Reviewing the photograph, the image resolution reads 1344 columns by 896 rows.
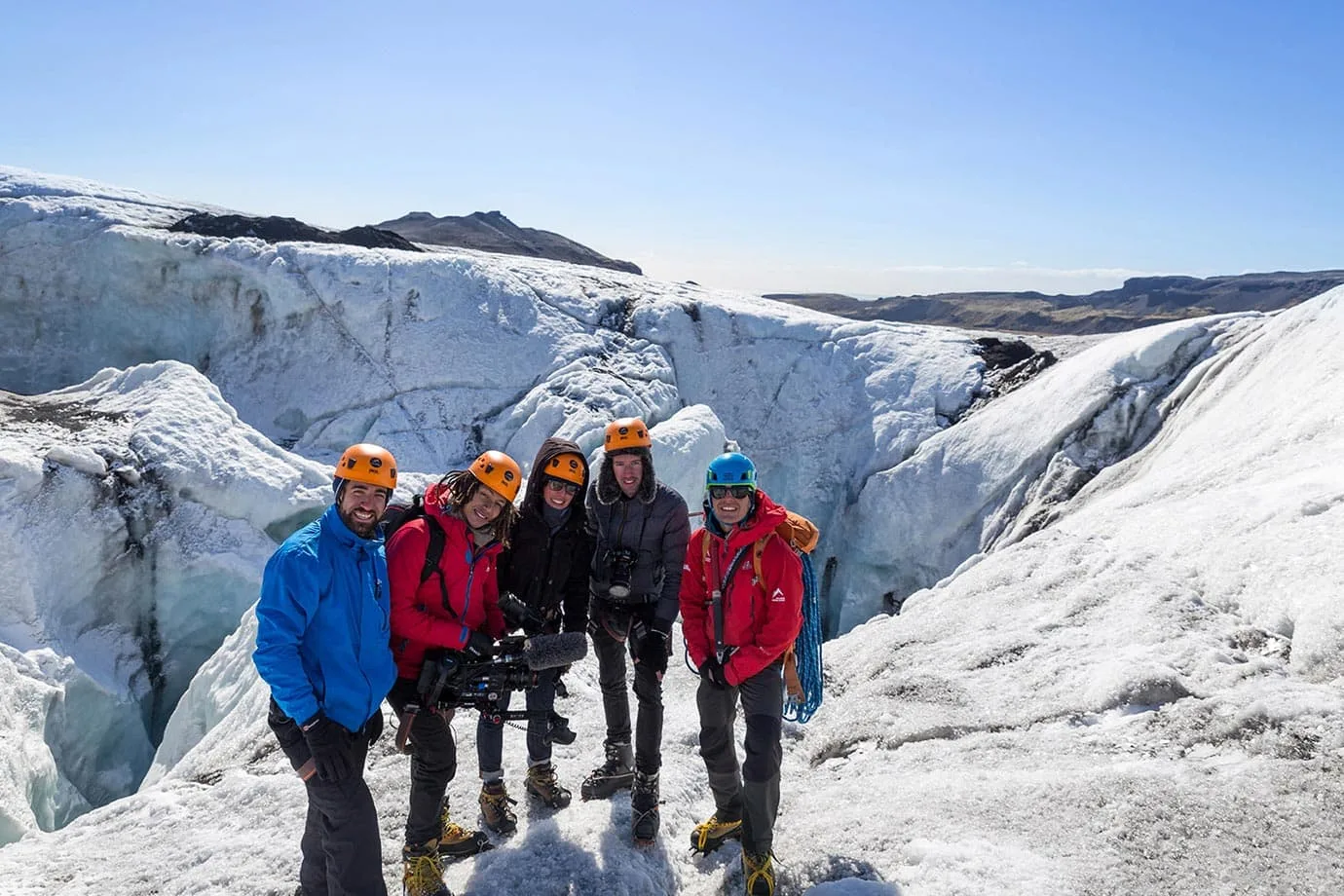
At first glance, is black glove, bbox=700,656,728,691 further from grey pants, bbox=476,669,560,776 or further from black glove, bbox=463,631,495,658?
black glove, bbox=463,631,495,658

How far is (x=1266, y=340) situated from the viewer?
1153 cm

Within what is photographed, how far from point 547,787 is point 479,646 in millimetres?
1247

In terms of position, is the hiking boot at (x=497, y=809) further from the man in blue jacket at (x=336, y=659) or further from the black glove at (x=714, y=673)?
the black glove at (x=714, y=673)

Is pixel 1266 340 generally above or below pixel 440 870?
above

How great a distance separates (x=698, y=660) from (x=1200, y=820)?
2446 millimetres

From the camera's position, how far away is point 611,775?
4.65 meters

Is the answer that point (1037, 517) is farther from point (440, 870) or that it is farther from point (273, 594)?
point (273, 594)

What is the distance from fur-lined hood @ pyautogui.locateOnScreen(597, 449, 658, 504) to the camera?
14.0 ft

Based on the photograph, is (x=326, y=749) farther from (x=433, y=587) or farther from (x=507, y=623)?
(x=507, y=623)

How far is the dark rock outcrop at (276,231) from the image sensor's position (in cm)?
2025

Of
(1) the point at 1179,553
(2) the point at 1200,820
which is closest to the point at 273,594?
(2) the point at 1200,820

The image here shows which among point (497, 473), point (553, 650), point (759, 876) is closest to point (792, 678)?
point (759, 876)

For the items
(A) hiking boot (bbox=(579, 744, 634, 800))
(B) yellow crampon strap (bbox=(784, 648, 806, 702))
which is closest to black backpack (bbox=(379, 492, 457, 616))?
(A) hiking boot (bbox=(579, 744, 634, 800))

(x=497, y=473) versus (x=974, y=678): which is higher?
(x=497, y=473)
